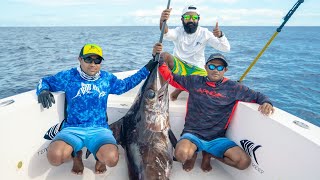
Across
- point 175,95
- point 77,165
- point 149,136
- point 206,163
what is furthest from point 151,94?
point 175,95

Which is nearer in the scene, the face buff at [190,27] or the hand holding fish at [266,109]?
the hand holding fish at [266,109]

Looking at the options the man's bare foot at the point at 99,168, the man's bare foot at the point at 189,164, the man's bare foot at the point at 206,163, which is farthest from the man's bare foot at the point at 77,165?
the man's bare foot at the point at 206,163

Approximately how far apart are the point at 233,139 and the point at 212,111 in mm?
483

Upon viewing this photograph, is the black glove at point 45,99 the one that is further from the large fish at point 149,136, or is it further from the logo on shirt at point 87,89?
the large fish at point 149,136

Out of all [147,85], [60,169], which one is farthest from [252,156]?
[60,169]

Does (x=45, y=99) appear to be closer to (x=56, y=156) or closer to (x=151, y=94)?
(x=56, y=156)

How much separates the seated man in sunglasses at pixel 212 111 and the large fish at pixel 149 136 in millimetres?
208

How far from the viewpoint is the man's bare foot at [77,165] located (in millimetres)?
3461

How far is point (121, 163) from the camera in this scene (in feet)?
12.5

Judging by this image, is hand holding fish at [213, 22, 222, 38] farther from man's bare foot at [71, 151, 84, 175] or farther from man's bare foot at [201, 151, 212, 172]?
man's bare foot at [71, 151, 84, 175]

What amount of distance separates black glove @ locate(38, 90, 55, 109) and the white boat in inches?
4.4

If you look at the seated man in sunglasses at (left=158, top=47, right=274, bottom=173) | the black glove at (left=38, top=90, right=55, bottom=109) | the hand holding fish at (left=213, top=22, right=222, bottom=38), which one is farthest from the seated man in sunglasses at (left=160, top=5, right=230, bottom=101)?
the black glove at (left=38, top=90, right=55, bottom=109)

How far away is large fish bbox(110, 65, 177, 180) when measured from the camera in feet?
10.6

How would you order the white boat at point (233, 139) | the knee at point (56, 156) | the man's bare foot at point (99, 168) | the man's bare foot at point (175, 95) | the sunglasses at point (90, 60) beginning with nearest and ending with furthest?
the white boat at point (233, 139)
the knee at point (56, 156)
the sunglasses at point (90, 60)
the man's bare foot at point (99, 168)
the man's bare foot at point (175, 95)
